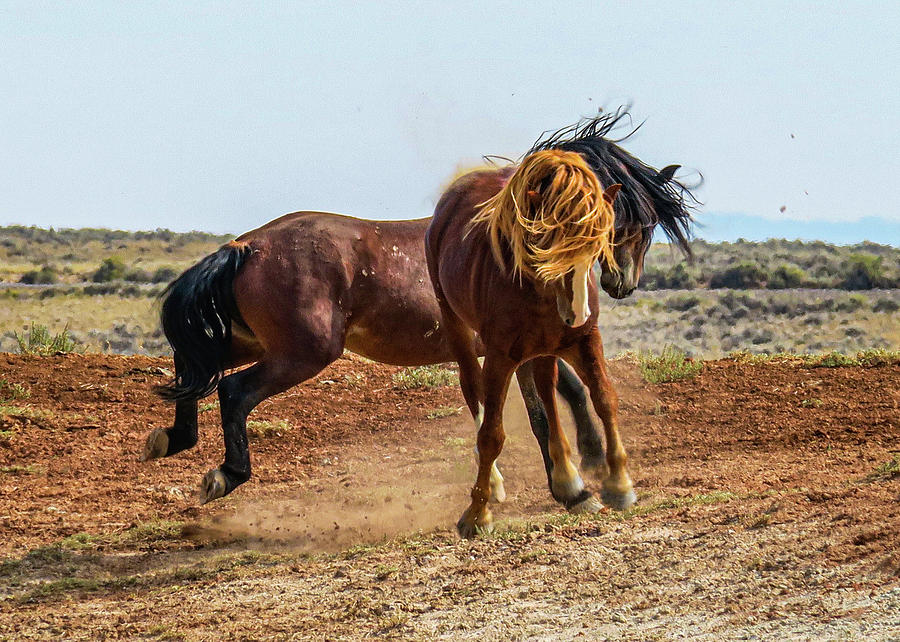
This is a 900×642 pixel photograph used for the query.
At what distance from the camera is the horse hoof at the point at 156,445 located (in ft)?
25.0

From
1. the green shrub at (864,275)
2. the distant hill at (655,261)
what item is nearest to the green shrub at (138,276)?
the distant hill at (655,261)

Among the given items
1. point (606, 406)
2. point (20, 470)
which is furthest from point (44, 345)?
point (606, 406)

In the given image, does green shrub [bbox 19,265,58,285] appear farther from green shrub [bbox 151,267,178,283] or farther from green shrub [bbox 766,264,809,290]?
green shrub [bbox 766,264,809,290]

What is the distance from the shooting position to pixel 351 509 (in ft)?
25.1

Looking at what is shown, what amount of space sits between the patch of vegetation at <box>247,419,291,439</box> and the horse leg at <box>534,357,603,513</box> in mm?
3927

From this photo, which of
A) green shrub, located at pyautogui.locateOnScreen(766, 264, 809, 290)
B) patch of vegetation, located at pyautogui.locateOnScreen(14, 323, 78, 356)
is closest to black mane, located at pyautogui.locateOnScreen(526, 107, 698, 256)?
patch of vegetation, located at pyautogui.locateOnScreen(14, 323, 78, 356)

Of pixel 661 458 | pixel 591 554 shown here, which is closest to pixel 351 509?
pixel 661 458

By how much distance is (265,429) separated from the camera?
982 cm

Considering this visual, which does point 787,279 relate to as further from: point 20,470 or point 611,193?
point 611,193

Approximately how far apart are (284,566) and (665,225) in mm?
2912

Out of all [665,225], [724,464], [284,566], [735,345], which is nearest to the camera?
[284,566]

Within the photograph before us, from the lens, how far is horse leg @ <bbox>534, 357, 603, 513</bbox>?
20.5 feet

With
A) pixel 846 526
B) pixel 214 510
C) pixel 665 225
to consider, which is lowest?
pixel 214 510

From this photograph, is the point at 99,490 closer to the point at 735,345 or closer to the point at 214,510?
the point at 214,510
